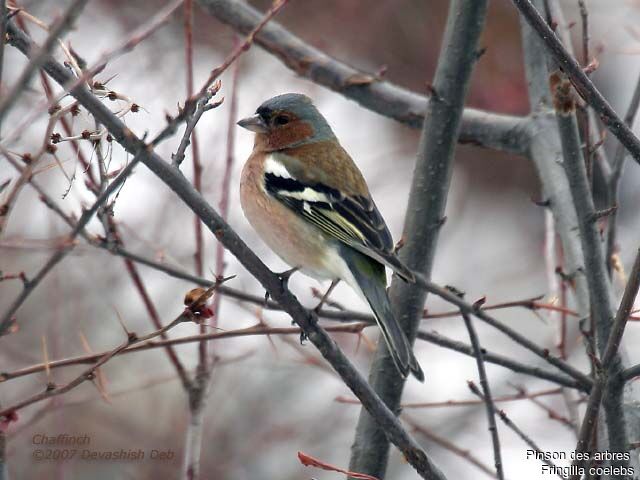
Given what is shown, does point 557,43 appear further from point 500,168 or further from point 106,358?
point 500,168

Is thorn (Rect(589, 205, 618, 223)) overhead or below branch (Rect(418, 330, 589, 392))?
overhead

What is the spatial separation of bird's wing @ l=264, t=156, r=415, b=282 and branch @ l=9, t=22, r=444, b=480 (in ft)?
2.64

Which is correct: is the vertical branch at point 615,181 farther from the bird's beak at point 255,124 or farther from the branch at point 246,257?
the bird's beak at point 255,124

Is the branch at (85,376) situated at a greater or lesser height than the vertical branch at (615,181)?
lesser

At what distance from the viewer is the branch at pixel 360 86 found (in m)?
4.25

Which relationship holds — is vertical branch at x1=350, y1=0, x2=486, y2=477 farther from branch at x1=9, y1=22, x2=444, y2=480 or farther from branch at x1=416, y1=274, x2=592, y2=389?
branch at x1=9, y1=22, x2=444, y2=480

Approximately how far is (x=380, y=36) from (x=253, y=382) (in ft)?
15.3

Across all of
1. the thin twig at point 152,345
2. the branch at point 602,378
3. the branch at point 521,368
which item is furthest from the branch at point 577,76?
the thin twig at point 152,345

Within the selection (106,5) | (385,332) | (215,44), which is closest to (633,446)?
(385,332)

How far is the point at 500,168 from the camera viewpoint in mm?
10961

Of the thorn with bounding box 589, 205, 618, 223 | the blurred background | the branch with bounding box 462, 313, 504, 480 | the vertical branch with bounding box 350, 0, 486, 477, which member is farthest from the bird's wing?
the blurred background

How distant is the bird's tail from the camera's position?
319cm

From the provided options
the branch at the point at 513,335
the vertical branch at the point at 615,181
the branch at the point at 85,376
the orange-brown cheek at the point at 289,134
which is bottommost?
the branch at the point at 85,376

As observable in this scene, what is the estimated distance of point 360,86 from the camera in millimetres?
4574
